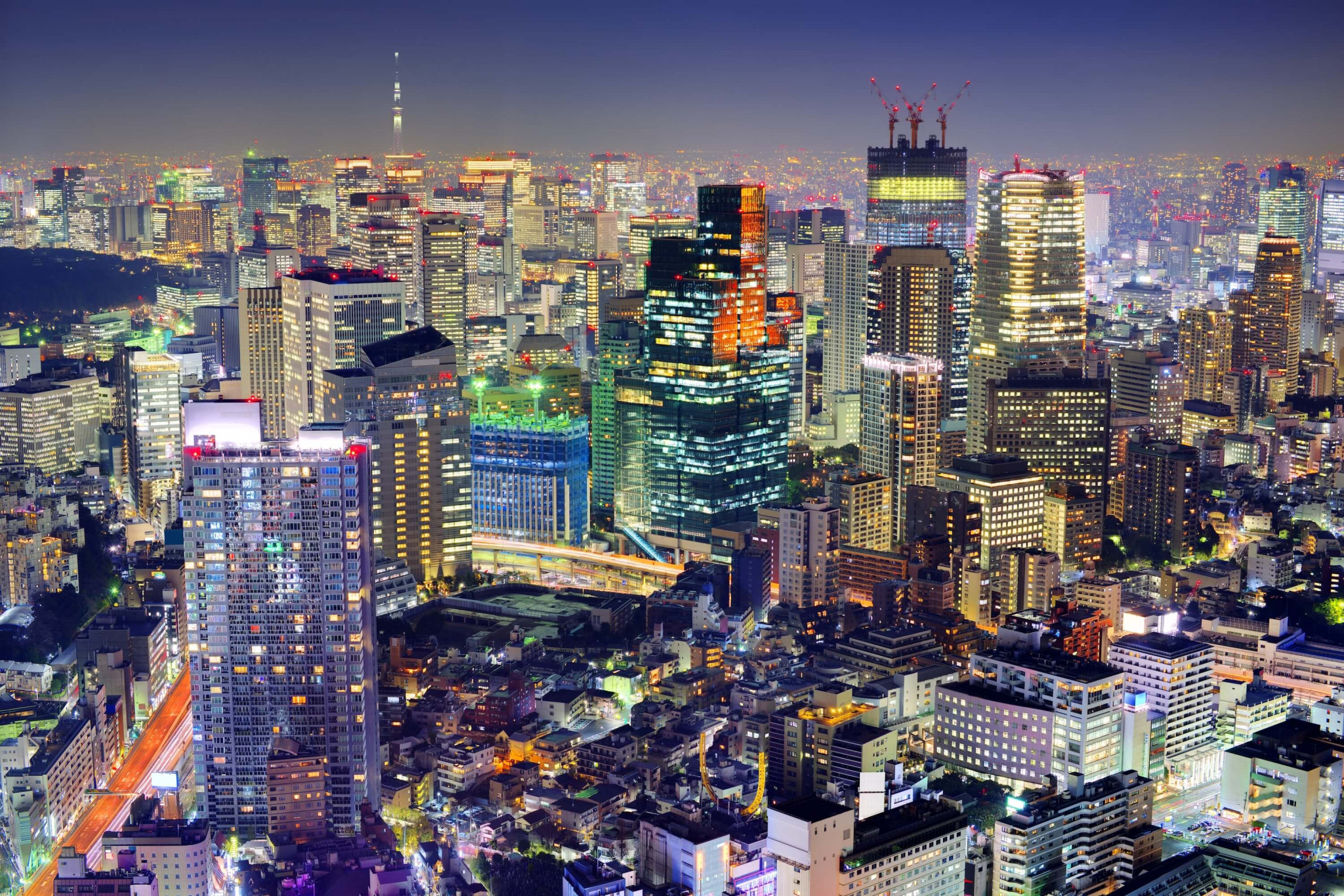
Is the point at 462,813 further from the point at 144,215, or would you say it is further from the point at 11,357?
the point at 144,215

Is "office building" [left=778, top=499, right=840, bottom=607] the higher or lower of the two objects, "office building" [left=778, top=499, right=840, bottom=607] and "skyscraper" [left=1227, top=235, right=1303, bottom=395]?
the lower

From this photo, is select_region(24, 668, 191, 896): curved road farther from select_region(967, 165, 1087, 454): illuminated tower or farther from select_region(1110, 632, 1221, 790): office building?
select_region(967, 165, 1087, 454): illuminated tower

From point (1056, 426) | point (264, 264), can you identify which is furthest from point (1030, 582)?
point (264, 264)

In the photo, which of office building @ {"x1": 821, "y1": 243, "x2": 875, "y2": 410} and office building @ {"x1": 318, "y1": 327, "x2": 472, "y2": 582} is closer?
office building @ {"x1": 318, "y1": 327, "x2": 472, "y2": 582}

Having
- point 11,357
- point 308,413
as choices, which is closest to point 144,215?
point 11,357

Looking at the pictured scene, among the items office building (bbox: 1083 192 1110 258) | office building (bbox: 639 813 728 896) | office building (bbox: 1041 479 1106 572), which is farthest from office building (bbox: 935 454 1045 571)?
office building (bbox: 1083 192 1110 258)

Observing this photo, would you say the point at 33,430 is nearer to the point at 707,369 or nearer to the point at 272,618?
the point at 707,369

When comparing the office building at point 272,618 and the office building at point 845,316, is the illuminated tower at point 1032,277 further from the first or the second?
the office building at point 272,618
